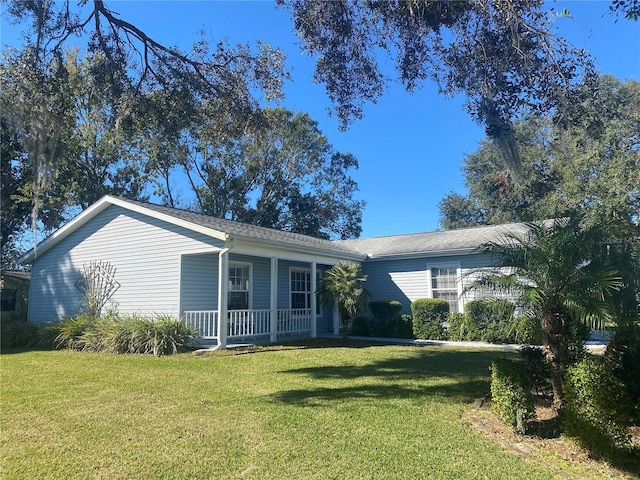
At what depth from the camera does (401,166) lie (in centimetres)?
2470

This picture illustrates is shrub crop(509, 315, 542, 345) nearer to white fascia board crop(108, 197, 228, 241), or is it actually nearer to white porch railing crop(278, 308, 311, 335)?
white fascia board crop(108, 197, 228, 241)

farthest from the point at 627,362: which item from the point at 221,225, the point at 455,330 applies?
the point at 221,225

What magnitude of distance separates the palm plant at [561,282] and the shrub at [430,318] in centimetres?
927

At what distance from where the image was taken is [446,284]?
51.0 feet

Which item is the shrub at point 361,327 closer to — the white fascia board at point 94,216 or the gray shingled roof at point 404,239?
the gray shingled roof at point 404,239

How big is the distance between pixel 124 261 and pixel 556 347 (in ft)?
41.1

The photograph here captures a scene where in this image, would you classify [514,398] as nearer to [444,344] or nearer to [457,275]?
[444,344]

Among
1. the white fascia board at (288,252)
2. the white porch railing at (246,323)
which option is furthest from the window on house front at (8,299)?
the white fascia board at (288,252)

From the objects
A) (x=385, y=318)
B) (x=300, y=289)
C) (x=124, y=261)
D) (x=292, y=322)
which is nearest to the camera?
(x=124, y=261)

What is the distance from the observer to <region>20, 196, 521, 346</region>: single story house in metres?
12.4

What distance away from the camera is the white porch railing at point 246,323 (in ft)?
39.9

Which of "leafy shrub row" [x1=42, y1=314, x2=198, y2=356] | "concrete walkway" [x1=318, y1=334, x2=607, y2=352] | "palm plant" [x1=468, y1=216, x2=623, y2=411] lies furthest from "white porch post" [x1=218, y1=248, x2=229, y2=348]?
"palm plant" [x1=468, y1=216, x2=623, y2=411]

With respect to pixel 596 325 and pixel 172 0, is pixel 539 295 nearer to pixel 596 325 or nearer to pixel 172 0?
pixel 596 325

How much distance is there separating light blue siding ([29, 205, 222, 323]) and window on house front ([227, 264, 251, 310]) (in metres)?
1.85
